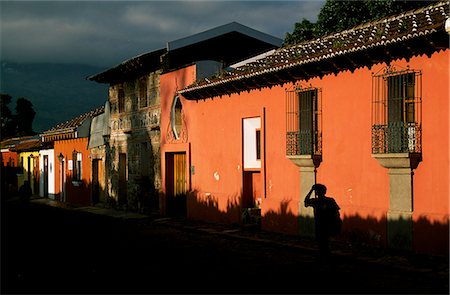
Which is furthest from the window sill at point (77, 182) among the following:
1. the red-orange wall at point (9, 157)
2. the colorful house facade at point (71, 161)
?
the red-orange wall at point (9, 157)

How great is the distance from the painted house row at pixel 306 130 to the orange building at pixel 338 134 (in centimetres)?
3

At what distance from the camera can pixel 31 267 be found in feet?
35.6

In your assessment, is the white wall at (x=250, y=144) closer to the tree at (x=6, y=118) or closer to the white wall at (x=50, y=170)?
the white wall at (x=50, y=170)

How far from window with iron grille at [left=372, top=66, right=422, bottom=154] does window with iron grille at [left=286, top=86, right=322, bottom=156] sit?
206 centimetres

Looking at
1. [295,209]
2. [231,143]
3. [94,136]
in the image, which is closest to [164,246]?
[295,209]

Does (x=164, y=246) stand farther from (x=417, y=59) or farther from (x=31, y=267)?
(x=417, y=59)

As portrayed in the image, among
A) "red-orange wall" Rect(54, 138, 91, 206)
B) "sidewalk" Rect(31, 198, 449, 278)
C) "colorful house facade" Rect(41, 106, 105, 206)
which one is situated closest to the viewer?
"sidewalk" Rect(31, 198, 449, 278)

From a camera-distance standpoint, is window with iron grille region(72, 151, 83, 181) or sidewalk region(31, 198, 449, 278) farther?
window with iron grille region(72, 151, 83, 181)

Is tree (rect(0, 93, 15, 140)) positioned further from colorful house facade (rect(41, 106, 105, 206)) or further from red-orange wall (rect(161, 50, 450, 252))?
red-orange wall (rect(161, 50, 450, 252))

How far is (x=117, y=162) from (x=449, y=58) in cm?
1684

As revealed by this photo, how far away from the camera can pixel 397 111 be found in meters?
13.0

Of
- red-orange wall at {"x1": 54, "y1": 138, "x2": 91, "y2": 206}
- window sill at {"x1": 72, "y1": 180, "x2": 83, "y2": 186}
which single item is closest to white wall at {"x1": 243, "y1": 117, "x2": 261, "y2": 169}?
red-orange wall at {"x1": 54, "y1": 138, "x2": 91, "y2": 206}

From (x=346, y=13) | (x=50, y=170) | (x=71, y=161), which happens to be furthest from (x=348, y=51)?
(x=50, y=170)

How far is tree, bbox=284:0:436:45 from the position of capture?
24.7 metres
